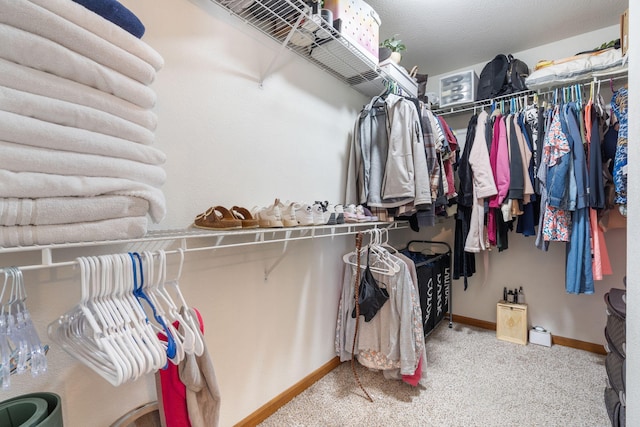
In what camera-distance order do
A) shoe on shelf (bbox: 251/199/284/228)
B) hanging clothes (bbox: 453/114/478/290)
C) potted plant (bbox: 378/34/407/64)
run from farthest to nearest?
hanging clothes (bbox: 453/114/478/290)
potted plant (bbox: 378/34/407/64)
shoe on shelf (bbox: 251/199/284/228)

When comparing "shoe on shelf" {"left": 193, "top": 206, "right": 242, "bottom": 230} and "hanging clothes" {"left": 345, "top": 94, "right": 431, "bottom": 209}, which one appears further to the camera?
"hanging clothes" {"left": 345, "top": 94, "right": 431, "bottom": 209}

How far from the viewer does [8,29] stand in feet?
2.22

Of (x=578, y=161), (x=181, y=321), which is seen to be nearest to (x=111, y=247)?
(x=181, y=321)

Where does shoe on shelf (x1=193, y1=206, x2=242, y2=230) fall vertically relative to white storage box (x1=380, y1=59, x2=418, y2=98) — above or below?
below

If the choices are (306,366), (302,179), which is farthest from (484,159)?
(306,366)

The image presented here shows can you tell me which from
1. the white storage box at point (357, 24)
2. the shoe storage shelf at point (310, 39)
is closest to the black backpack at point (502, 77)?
the shoe storage shelf at point (310, 39)

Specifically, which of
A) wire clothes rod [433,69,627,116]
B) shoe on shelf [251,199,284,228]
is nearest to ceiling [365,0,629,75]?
wire clothes rod [433,69,627,116]

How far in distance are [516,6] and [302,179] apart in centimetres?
188

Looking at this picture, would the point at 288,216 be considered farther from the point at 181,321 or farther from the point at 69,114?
the point at 69,114

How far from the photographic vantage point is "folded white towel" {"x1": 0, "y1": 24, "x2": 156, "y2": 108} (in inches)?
27.1

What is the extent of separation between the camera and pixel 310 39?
1.62 metres

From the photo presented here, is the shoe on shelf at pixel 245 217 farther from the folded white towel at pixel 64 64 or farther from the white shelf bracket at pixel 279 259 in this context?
the folded white towel at pixel 64 64

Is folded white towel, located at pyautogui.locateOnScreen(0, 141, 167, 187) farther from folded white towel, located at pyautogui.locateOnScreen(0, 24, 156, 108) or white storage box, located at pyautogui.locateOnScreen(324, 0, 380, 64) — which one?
white storage box, located at pyautogui.locateOnScreen(324, 0, 380, 64)

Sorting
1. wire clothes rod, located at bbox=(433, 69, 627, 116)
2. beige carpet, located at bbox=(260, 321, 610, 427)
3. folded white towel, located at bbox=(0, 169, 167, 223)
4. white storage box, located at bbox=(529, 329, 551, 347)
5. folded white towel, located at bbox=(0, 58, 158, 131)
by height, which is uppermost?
wire clothes rod, located at bbox=(433, 69, 627, 116)
